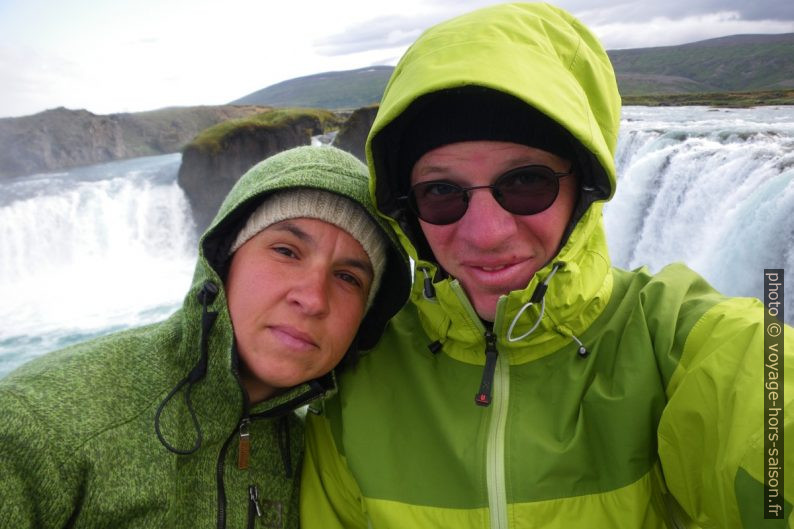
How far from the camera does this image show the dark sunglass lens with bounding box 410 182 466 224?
1.86 m

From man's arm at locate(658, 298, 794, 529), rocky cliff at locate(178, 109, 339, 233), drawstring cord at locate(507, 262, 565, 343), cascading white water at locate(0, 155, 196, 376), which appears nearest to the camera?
man's arm at locate(658, 298, 794, 529)

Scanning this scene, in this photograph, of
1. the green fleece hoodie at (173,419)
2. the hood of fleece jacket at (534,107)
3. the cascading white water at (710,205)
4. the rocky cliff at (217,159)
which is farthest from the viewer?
the rocky cliff at (217,159)

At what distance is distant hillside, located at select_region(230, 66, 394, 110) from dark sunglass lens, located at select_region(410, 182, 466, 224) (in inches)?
5178

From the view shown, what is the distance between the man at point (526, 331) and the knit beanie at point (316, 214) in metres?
0.11

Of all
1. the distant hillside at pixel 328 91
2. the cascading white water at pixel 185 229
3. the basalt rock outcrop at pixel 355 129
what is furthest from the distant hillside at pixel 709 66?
the cascading white water at pixel 185 229

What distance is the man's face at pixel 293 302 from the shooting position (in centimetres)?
196

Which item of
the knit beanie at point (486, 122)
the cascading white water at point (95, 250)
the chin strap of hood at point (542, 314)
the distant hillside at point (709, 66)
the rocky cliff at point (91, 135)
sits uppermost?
the distant hillside at point (709, 66)

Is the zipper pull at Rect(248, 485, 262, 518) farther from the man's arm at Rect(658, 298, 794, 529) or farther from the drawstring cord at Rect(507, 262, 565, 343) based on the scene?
the man's arm at Rect(658, 298, 794, 529)

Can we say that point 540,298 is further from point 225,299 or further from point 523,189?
point 225,299

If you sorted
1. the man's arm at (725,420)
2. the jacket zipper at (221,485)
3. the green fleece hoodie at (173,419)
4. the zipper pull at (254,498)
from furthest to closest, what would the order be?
the zipper pull at (254,498)
the jacket zipper at (221,485)
the green fleece hoodie at (173,419)
the man's arm at (725,420)

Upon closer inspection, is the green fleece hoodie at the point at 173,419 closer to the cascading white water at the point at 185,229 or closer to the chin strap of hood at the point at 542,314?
the chin strap of hood at the point at 542,314

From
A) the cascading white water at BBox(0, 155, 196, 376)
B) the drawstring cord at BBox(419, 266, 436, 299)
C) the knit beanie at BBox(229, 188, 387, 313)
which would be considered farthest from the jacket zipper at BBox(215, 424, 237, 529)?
the cascading white water at BBox(0, 155, 196, 376)

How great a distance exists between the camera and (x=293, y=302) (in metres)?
1.97

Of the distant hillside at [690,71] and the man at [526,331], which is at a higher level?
the distant hillside at [690,71]
